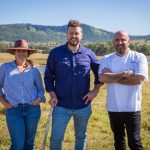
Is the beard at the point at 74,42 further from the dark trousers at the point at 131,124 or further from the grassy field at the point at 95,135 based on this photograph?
the grassy field at the point at 95,135

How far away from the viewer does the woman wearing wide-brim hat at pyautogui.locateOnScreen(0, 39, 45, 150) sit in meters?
7.03

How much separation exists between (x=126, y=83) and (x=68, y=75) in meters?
1.13

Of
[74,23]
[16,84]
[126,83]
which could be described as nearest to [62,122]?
[16,84]

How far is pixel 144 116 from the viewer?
15.8 meters

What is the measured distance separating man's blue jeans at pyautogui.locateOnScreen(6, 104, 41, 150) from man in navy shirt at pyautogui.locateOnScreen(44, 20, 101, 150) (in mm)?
413

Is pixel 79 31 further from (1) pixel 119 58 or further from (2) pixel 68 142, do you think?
(2) pixel 68 142

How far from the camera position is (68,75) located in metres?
7.31

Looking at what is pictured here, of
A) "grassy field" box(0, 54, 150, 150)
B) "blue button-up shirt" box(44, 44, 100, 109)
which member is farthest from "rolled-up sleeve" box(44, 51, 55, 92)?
"grassy field" box(0, 54, 150, 150)

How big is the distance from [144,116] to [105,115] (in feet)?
6.07

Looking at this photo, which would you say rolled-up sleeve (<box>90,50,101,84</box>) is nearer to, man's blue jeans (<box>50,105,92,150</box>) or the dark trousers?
man's blue jeans (<box>50,105,92,150</box>)

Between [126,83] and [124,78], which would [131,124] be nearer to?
[126,83]

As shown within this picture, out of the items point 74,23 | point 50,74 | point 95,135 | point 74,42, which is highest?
point 74,23

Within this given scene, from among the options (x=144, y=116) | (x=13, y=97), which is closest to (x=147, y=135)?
(x=144, y=116)

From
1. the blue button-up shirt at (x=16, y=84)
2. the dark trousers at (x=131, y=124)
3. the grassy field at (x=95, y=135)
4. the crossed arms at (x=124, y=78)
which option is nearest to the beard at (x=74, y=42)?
the crossed arms at (x=124, y=78)
